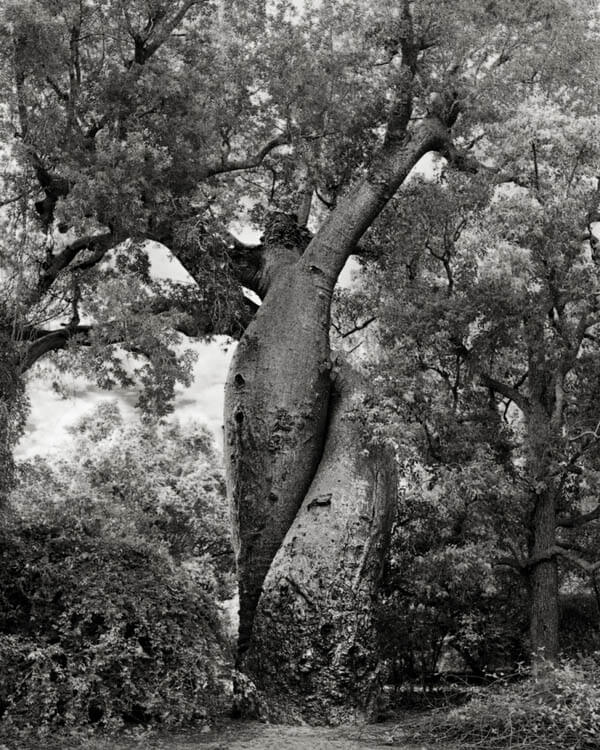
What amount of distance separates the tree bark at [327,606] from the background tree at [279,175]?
0.06 feet

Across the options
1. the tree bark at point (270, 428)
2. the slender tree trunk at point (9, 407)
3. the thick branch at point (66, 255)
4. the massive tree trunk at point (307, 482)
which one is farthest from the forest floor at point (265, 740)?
the thick branch at point (66, 255)

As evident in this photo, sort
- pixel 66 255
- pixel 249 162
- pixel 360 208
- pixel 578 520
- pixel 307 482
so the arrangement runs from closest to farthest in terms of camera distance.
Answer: pixel 307 482
pixel 578 520
pixel 66 255
pixel 360 208
pixel 249 162

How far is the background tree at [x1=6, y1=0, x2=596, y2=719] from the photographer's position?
7508 millimetres

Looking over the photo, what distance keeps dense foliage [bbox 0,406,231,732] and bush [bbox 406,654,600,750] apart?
196 cm

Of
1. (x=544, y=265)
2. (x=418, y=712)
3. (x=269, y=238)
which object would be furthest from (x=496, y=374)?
(x=418, y=712)

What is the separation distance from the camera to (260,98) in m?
11.1

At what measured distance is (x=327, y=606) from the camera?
7.10 metres

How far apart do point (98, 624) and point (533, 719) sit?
11.2 ft

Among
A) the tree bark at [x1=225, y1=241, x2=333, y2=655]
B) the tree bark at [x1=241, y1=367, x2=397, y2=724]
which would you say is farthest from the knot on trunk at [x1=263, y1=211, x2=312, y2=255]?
the tree bark at [x1=241, y1=367, x2=397, y2=724]

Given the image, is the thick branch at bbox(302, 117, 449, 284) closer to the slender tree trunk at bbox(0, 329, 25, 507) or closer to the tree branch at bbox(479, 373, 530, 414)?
the tree branch at bbox(479, 373, 530, 414)

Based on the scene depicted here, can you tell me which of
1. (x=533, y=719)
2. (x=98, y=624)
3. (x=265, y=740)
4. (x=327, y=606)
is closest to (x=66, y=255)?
(x=98, y=624)

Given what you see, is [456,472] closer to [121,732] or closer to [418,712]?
[418,712]

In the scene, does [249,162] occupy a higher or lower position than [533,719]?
higher

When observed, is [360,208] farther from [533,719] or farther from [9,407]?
[533,719]
